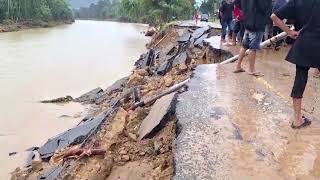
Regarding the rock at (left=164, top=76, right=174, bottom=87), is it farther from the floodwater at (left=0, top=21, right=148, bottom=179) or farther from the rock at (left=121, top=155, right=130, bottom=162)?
the rock at (left=121, top=155, right=130, bottom=162)

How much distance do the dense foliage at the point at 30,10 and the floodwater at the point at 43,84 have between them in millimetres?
35493

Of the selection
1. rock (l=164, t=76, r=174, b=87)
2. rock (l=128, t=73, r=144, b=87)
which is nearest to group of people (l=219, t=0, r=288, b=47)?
rock (l=128, t=73, r=144, b=87)

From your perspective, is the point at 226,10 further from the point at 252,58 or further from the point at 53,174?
the point at 53,174

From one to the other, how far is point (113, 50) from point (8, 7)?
38.1m

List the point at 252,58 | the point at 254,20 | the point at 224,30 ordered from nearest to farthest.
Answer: the point at 254,20 → the point at 252,58 → the point at 224,30

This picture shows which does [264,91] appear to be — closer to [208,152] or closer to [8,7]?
[208,152]

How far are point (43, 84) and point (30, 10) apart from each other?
186ft

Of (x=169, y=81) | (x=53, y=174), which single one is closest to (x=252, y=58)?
(x=169, y=81)

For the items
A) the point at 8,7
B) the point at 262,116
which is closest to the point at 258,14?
the point at 262,116

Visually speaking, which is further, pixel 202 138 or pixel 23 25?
pixel 23 25

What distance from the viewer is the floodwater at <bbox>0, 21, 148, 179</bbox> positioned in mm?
10344

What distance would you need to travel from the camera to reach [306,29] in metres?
Result: 4.83

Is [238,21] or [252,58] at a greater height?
[238,21]

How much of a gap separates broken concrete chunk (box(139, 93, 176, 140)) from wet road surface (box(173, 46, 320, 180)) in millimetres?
194
